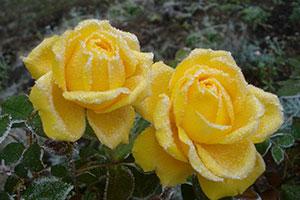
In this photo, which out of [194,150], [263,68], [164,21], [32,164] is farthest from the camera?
[164,21]

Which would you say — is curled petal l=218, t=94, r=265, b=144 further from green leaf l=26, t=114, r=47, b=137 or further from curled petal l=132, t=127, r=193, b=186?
green leaf l=26, t=114, r=47, b=137

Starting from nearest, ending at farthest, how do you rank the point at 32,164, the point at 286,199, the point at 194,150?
the point at 194,150 → the point at 32,164 → the point at 286,199

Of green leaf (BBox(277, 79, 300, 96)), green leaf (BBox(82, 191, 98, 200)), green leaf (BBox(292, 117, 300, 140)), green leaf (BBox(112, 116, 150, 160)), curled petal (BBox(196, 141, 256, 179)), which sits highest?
curled petal (BBox(196, 141, 256, 179))

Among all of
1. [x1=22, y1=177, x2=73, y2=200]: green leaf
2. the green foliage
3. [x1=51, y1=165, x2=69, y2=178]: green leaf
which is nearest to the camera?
[x1=22, y1=177, x2=73, y2=200]: green leaf

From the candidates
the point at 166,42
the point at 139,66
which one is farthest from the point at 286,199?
the point at 166,42

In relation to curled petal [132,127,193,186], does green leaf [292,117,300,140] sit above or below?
below

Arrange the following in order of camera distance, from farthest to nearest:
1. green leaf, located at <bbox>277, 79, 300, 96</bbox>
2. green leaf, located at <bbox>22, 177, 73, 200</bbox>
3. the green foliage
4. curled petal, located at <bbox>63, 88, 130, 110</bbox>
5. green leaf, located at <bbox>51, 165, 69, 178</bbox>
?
the green foliage, green leaf, located at <bbox>277, 79, 300, 96</bbox>, green leaf, located at <bbox>51, 165, 69, 178</bbox>, green leaf, located at <bbox>22, 177, 73, 200</bbox>, curled petal, located at <bbox>63, 88, 130, 110</bbox>

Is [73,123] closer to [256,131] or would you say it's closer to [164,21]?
[256,131]

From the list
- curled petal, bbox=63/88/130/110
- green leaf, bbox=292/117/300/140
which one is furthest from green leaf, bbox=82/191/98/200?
green leaf, bbox=292/117/300/140
